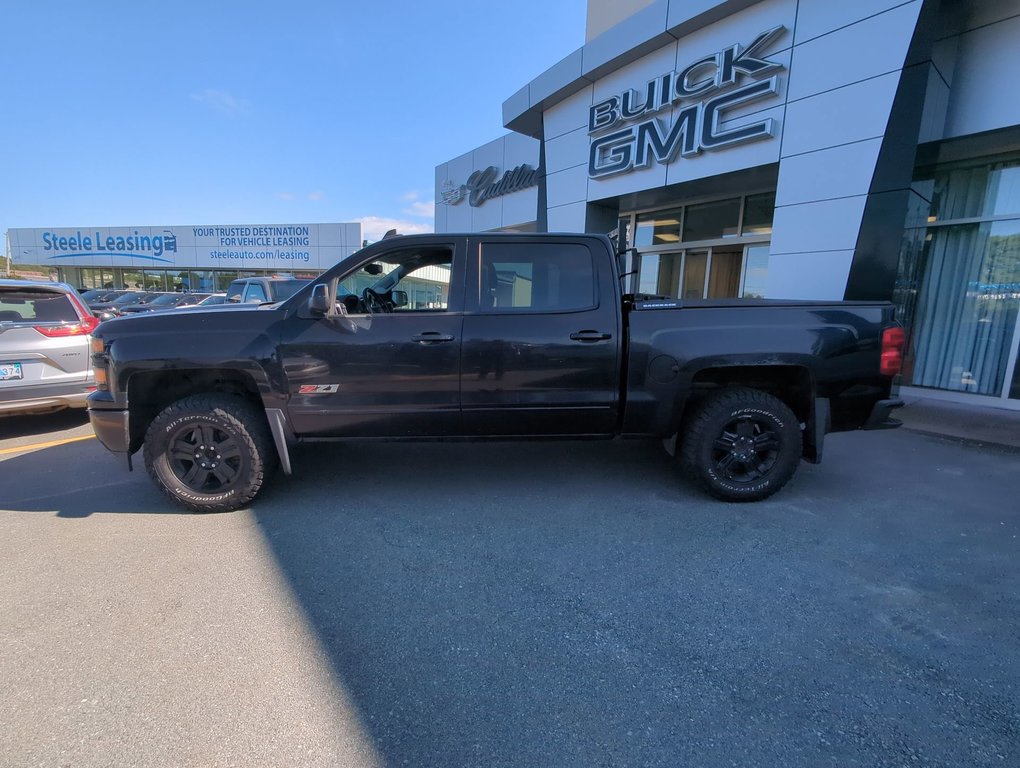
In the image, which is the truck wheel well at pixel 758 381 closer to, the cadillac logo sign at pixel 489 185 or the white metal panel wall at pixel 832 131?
the white metal panel wall at pixel 832 131

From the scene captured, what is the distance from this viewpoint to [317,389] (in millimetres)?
3725

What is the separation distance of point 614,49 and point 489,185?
6.72 meters

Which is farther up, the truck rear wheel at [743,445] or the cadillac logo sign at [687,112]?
the cadillac logo sign at [687,112]

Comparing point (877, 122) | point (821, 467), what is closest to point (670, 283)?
point (877, 122)

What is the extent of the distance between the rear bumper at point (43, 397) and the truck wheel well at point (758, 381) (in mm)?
6158

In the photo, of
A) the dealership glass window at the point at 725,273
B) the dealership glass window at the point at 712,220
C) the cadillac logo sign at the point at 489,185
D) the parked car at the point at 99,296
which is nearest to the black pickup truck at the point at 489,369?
the dealership glass window at the point at 725,273

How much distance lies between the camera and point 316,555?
10.5ft

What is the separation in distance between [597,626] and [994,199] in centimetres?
945

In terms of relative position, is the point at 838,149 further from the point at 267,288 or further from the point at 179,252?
the point at 179,252

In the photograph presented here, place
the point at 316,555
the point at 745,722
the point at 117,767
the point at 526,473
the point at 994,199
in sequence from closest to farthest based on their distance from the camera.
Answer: the point at 117,767
the point at 745,722
the point at 316,555
the point at 526,473
the point at 994,199

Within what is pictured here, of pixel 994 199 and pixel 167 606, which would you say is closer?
pixel 167 606

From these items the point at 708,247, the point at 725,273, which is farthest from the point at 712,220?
the point at 725,273

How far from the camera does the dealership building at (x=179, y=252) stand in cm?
3272

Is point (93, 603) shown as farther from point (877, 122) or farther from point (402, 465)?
point (877, 122)
